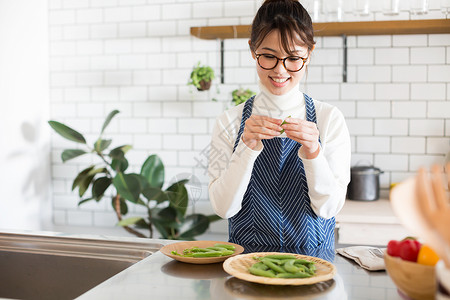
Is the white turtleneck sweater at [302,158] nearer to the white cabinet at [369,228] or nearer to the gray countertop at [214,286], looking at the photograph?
the gray countertop at [214,286]

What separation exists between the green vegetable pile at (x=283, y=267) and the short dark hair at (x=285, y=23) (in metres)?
0.75

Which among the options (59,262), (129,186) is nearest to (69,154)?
(129,186)

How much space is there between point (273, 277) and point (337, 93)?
8.37ft

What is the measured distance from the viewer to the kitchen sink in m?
1.61

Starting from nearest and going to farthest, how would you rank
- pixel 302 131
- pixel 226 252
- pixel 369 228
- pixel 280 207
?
pixel 226 252, pixel 302 131, pixel 280 207, pixel 369 228

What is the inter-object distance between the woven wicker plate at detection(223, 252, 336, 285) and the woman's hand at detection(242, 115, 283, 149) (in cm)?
40

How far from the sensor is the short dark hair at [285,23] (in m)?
1.72

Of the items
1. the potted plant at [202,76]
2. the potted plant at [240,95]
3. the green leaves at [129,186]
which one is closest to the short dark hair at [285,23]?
the potted plant at [240,95]

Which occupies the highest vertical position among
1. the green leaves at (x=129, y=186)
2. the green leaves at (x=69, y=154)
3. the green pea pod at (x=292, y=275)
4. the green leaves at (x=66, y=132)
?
the green leaves at (x=66, y=132)

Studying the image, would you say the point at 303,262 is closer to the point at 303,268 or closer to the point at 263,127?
the point at 303,268

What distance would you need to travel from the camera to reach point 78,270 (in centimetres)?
165

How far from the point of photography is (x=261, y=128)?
62.4 inches

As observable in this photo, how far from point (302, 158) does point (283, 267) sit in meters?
0.48

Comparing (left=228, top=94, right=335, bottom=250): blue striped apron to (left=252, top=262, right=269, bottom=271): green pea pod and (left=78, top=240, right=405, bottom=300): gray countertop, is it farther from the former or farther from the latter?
(left=252, top=262, right=269, bottom=271): green pea pod
